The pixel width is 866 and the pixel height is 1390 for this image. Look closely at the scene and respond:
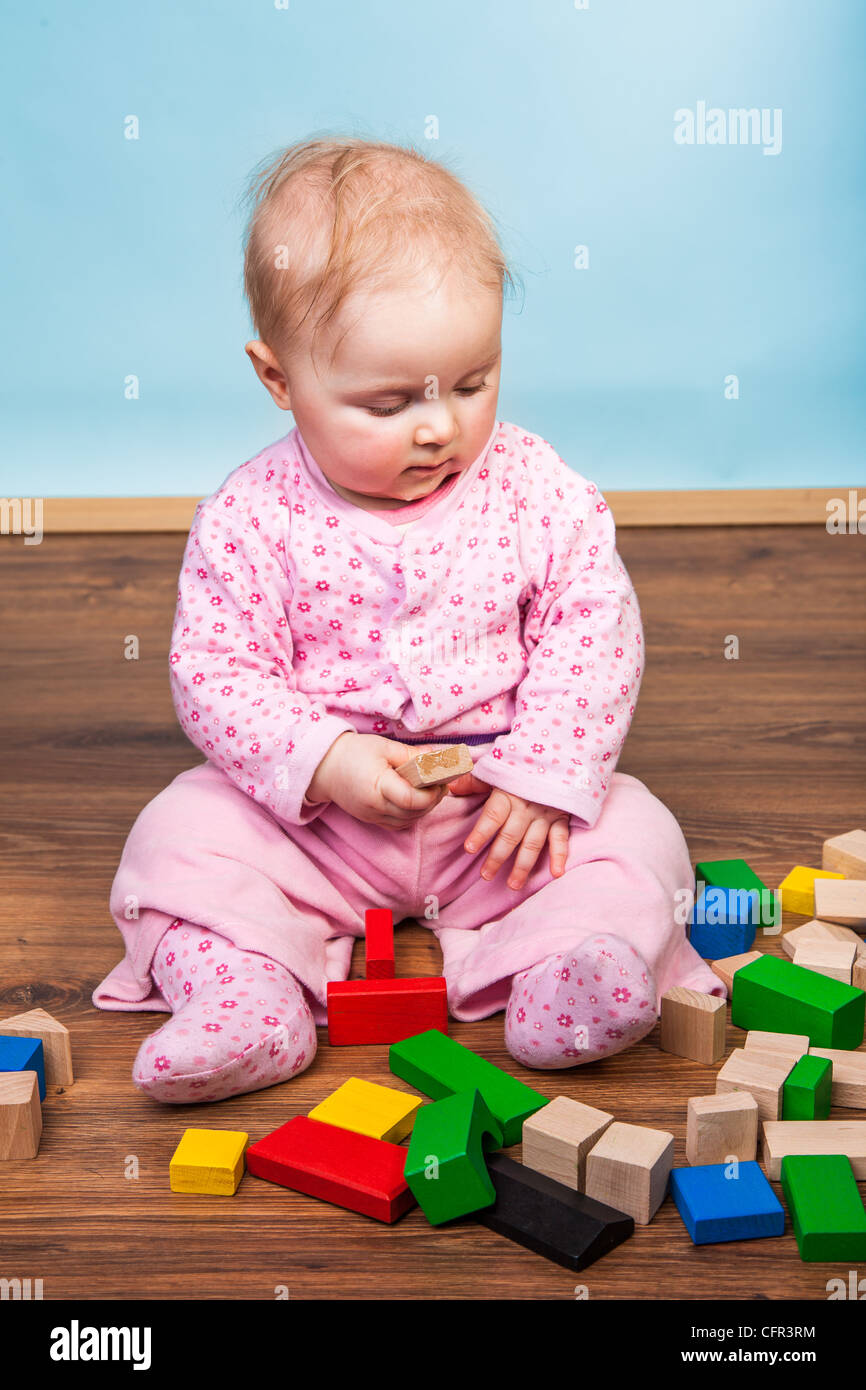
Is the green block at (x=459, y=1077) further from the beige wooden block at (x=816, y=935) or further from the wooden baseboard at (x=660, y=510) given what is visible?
the wooden baseboard at (x=660, y=510)

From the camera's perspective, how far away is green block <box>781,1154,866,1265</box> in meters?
0.81

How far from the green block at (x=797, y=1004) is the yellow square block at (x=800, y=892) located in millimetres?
181

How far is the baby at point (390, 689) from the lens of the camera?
1065mm

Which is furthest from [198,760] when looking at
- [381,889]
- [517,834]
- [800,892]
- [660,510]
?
[660,510]

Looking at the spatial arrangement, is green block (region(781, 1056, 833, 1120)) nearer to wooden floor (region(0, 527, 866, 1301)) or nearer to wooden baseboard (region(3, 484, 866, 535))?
wooden floor (region(0, 527, 866, 1301))

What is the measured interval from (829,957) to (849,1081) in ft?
0.54

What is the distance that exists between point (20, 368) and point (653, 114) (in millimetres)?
1277

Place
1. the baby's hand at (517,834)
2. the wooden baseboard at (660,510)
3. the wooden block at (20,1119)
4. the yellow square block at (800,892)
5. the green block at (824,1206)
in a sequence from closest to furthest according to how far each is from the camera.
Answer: the green block at (824,1206)
the wooden block at (20,1119)
the baby's hand at (517,834)
the yellow square block at (800,892)
the wooden baseboard at (660,510)

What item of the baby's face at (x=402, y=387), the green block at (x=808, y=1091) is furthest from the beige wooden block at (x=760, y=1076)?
the baby's face at (x=402, y=387)

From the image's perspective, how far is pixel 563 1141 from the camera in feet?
2.85

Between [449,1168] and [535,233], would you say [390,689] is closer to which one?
[449,1168]

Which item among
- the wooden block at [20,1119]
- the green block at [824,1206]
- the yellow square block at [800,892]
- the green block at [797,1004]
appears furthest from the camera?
the yellow square block at [800,892]

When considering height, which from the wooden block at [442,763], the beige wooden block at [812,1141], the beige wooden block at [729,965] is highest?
the wooden block at [442,763]
